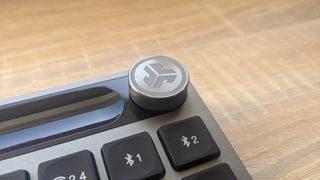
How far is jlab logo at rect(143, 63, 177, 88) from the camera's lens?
0.30m

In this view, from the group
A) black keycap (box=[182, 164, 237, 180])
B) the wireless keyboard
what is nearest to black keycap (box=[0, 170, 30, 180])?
the wireless keyboard

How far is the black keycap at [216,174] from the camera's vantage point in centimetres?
26

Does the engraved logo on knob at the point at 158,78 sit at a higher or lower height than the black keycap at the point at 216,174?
higher

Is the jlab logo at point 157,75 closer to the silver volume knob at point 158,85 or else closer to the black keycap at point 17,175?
the silver volume knob at point 158,85

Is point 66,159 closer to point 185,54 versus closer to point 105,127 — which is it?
point 105,127

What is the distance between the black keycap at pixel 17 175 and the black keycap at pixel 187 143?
90 mm

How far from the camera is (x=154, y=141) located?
28 cm

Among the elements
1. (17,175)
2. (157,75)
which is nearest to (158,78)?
(157,75)

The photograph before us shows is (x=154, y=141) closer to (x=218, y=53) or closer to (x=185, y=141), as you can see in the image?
(x=185, y=141)

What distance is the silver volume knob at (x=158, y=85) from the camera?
293 millimetres

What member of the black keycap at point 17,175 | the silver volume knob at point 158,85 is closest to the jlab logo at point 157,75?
the silver volume knob at point 158,85

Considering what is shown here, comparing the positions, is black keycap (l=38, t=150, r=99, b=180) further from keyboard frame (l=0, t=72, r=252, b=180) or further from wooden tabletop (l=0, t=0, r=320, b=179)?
wooden tabletop (l=0, t=0, r=320, b=179)

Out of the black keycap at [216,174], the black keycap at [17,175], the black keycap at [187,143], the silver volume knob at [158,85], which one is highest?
the silver volume knob at [158,85]

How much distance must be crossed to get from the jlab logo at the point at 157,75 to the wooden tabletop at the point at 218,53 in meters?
0.06
